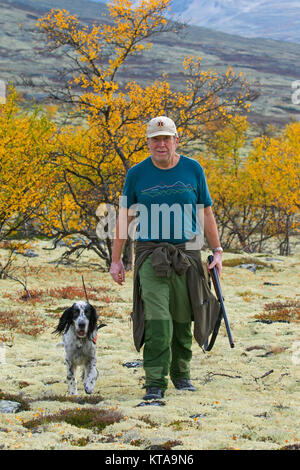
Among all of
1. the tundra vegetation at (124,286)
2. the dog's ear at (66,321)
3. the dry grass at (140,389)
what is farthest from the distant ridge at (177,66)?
the dog's ear at (66,321)

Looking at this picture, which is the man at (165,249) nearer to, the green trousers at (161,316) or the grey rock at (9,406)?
the green trousers at (161,316)

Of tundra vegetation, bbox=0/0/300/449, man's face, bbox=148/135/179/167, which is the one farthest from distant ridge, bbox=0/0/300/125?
man's face, bbox=148/135/179/167

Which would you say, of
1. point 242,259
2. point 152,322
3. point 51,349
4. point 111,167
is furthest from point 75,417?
point 242,259

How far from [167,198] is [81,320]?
2.26 m

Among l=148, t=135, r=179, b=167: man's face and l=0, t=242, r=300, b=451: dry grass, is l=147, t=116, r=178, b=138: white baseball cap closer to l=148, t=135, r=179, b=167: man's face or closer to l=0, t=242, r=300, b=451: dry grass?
l=148, t=135, r=179, b=167: man's face

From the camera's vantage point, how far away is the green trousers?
6.85 m

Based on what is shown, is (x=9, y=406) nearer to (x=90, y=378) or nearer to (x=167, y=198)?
(x=90, y=378)

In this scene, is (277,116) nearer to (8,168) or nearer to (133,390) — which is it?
(8,168)

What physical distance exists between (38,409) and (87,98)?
1679 centimetres

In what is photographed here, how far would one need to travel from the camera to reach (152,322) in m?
6.85

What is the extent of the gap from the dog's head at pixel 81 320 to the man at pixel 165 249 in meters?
1.00

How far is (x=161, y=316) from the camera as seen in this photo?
682 cm

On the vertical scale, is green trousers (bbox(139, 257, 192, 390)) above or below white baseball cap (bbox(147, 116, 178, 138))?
below

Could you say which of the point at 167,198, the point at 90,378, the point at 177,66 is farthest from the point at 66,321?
the point at 177,66
